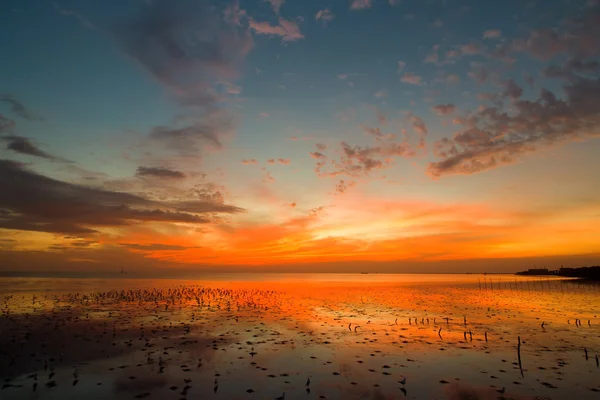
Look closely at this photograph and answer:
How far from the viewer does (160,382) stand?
54.4 feet

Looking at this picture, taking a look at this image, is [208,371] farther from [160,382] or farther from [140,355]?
[140,355]

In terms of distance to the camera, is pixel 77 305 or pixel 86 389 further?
pixel 77 305

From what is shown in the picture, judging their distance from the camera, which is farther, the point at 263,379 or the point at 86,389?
the point at 263,379

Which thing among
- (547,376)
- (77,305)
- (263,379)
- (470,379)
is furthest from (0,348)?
(547,376)

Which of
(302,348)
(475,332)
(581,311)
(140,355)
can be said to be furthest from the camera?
(581,311)

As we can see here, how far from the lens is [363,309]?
151 ft

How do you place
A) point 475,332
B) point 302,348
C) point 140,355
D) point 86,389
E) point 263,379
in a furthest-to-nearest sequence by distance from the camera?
point 475,332 < point 302,348 < point 140,355 < point 263,379 < point 86,389

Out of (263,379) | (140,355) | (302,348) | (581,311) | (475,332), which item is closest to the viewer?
(263,379)

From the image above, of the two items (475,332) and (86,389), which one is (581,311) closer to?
(475,332)

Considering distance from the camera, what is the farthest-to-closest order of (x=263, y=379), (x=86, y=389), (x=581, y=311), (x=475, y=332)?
(x=581, y=311), (x=475, y=332), (x=263, y=379), (x=86, y=389)

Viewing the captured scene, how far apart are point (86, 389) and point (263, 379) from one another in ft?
27.4

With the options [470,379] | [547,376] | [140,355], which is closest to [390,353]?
[470,379]

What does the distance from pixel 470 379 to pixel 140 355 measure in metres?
19.6

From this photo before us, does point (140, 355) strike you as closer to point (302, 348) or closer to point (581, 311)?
point (302, 348)
